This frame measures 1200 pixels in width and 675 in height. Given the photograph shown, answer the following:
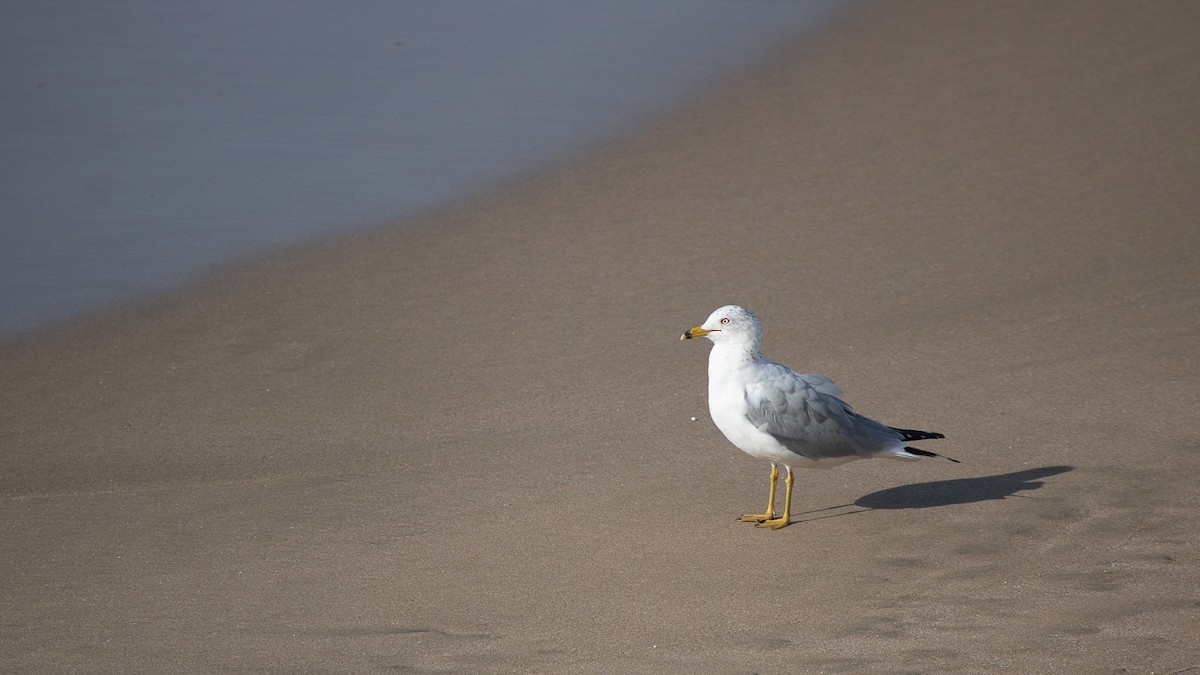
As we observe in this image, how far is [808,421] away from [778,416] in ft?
0.42

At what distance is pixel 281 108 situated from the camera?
10859mm

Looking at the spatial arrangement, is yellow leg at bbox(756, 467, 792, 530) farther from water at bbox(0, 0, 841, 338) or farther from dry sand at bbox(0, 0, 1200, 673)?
water at bbox(0, 0, 841, 338)

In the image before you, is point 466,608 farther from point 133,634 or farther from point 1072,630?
point 1072,630


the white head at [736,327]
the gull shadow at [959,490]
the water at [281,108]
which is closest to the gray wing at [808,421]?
the white head at [736,327]

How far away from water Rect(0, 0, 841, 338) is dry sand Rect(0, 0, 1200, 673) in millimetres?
504

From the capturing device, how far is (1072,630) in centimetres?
444

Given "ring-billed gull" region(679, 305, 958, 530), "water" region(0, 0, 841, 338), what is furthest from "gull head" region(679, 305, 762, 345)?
"water" region(0, 0, 841, 338)

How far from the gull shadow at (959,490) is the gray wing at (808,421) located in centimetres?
32

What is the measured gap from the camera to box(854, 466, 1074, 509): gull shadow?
18.8ft

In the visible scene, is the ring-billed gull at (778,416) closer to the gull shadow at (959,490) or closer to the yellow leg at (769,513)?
the yellow leg at (769,513)

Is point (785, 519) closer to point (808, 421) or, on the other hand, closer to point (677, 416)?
→ point (808, 421)

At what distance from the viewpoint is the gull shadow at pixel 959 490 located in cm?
572

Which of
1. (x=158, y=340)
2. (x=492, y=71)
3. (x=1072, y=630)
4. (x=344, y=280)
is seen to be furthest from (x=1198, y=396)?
(x=492, y=71)

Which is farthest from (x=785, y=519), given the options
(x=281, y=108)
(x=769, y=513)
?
(x=281, y=108)
